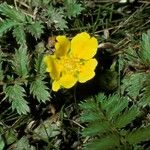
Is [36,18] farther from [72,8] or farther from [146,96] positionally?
[146,96]

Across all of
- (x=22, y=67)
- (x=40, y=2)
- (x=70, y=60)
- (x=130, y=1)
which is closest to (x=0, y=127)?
(x=22, y=67)

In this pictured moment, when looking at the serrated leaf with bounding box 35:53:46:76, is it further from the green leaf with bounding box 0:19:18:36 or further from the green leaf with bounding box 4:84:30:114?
the green leaf with bounding box 0:19:18:36

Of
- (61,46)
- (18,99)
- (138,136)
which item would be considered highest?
(61,46)

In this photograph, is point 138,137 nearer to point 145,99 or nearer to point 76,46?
point 145,99

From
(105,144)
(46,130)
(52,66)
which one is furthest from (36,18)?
(105,144)

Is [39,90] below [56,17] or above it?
below

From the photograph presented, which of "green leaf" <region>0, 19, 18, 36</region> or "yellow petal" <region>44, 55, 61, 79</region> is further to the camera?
"green leaf" <region>0, 19, 18, 36</region>

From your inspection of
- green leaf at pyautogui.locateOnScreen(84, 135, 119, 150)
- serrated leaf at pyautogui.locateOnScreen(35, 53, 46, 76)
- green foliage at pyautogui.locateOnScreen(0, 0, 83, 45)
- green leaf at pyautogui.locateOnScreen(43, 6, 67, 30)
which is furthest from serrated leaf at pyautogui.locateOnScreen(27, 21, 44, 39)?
green leaf at pyautogui.locateOnScreen(84, 135, 119, 150)
